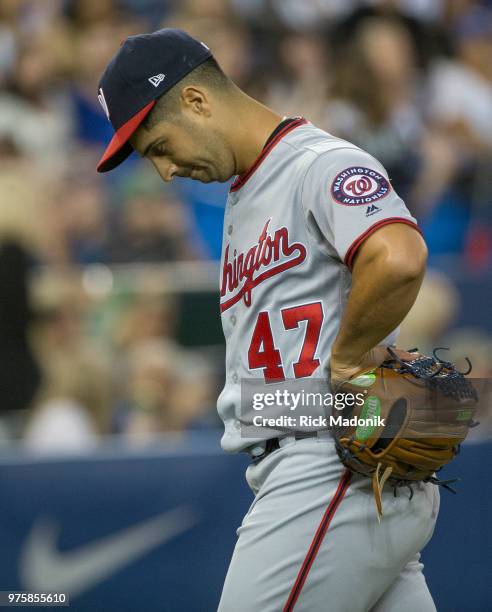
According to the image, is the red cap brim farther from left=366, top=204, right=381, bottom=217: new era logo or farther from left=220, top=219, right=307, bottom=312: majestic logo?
left=366, top=204, right=381, bottom=217: new era logo

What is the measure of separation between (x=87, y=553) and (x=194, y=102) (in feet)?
8.78

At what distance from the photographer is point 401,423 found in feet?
7.98

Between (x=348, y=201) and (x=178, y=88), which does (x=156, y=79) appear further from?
(x=348, y=201)

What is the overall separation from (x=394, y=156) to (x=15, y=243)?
8.36 ft

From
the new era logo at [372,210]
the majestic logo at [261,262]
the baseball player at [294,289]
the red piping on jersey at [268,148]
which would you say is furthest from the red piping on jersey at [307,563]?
the red piping on jersey at [268,148]

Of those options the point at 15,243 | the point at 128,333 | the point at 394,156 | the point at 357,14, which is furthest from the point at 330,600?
the point at 357,14

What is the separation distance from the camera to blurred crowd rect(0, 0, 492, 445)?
511cm

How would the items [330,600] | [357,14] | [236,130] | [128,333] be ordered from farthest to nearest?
[357,14] < [128,333] < [236,130] < [330,600]

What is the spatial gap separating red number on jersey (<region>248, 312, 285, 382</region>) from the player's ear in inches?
19.8

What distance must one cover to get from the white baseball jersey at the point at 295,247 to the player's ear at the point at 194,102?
0.17 metres

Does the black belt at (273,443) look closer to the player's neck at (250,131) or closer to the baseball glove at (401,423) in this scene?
the baseball glove at (401,423)

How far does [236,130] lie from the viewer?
2641 millimetres

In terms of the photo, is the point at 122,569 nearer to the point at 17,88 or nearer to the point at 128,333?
the point at 128,333

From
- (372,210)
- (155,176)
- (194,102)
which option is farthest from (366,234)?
(155,176)
